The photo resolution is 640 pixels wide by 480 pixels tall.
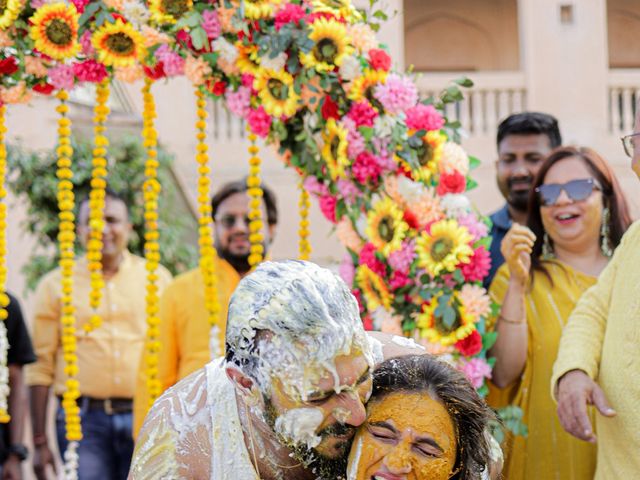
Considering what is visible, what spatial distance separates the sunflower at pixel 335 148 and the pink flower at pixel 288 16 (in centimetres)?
39

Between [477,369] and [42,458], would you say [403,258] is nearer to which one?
[477,369]

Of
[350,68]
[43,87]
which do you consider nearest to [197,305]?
[43,87]

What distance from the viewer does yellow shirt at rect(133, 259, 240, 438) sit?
4.64m

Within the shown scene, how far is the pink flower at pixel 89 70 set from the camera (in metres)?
3.96

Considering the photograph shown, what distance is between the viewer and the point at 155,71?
401cm

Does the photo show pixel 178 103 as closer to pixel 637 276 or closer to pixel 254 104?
pixel 254 104

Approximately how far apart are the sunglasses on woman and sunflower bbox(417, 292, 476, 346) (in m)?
0.46

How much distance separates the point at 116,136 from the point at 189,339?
4.31m

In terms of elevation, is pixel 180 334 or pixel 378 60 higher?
pixel 378 60

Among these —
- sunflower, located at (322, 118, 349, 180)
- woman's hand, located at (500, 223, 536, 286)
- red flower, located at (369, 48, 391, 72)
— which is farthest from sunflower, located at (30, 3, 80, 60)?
woman's hand, located at (500, 223, 536, 286)

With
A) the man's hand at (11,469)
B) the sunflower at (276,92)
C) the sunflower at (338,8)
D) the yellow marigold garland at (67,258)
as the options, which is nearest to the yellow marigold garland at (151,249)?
the yellow marigold garland at (67,258)

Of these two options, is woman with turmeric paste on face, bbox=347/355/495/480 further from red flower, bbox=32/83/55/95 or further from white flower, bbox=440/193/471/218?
red flower, bbox=32/83/55/95

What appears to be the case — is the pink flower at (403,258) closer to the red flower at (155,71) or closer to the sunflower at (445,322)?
the sunflower at (445,322)

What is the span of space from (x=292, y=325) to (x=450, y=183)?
2008 millimetres
